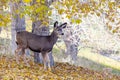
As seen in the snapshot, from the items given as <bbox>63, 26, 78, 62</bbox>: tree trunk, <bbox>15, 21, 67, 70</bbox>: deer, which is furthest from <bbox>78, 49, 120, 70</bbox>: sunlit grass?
<bbox>15, 21, 67, 70</bbox>: deer

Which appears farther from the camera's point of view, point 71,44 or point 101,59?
point 101,59

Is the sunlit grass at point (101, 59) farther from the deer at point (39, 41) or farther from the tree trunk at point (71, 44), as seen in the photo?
the deer at point (39, 41)

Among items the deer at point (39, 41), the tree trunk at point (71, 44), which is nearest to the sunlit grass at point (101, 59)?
the tree trunk at point (71, 44)

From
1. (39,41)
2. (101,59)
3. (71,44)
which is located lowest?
(101,59)

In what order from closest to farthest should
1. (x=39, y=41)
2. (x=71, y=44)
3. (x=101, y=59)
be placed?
1. (x=39, y=41)
2. (x=71, y=44)
3. (x=101, y=59)

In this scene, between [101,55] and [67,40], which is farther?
[101,55]

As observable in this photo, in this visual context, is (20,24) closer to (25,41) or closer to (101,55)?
(25,41)

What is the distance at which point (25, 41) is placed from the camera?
11.9 m

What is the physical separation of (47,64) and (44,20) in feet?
6.04

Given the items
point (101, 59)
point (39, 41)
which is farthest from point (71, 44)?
point (39, 41)

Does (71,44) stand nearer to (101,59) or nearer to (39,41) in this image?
(101,59)

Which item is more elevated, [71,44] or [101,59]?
[71,44]

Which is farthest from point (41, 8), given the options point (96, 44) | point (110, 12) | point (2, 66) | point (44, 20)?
point (96, 44)

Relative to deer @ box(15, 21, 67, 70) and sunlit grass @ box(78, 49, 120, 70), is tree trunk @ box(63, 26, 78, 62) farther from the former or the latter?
deer @ box(15, 21, 67, 70)
